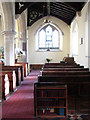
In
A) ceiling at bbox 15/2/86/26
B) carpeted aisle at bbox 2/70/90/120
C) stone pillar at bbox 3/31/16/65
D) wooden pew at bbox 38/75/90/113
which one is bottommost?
carpeted aisle at bbox 2/70/90/120

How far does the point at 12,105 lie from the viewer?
4.55 meters

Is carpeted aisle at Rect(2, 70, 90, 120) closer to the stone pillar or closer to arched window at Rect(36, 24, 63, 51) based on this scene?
the stone pillar

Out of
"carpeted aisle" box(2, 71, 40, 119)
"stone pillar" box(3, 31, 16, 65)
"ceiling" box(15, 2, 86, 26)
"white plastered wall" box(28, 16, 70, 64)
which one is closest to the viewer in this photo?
"carpeted aisle" box(2, 71, 40, 119)

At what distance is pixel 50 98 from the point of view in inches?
140

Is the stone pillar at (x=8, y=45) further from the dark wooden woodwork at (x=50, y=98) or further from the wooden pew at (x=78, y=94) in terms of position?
the dark wooden woodwork at (x=50, y=98)

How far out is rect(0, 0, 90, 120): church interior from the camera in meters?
3.55

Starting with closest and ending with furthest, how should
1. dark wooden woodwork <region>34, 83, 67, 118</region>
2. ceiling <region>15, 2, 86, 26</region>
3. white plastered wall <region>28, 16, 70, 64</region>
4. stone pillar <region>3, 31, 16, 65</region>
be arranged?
dark wooden woodwork <region>34, 83, 67, 118</region>
stone pillar <region>3, 31, 16, 65</region>
ceiling <region>15, 2, 86, 26</region>
white plastered wall <region>28, 16, 70, 64</region>

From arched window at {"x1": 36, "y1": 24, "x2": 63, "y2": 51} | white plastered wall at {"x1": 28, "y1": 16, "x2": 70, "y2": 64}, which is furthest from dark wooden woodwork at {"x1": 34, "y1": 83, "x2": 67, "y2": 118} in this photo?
arched window at {"x1": 36, "y1": 24, "x2": 63, "y2": 51}

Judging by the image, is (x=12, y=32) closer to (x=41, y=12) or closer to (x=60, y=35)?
(x=41, y=12)

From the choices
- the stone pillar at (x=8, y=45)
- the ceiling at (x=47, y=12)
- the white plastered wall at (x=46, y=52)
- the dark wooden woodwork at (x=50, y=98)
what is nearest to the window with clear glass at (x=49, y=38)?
the white plastered wall at (x=46, y=52)

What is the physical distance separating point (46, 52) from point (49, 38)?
132 cm

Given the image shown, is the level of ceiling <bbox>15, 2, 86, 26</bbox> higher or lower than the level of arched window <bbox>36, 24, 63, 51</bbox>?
higher

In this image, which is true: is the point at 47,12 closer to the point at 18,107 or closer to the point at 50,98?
the point at 18,107

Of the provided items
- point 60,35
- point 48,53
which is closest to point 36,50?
point 48,53
